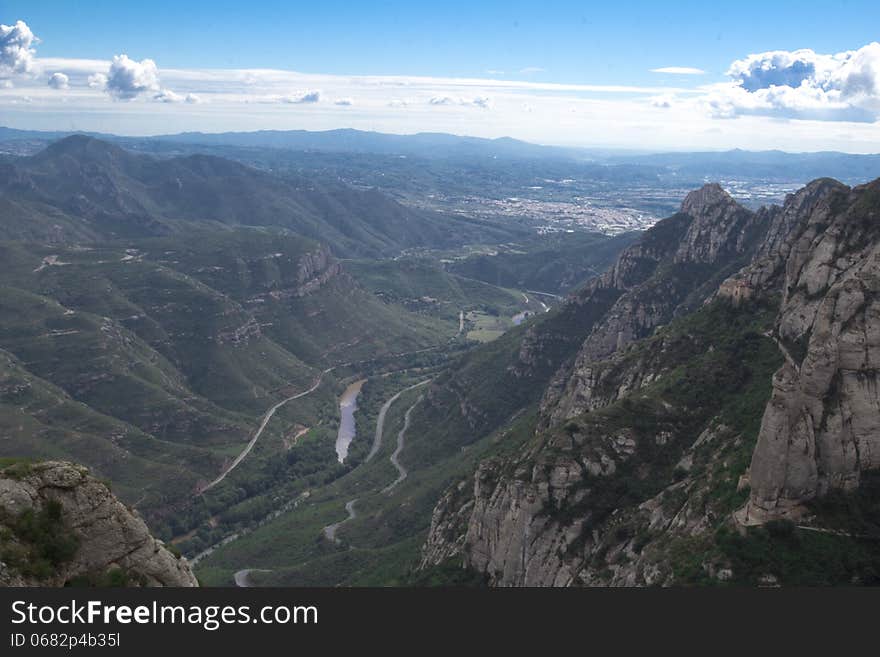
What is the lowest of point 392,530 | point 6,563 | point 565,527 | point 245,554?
point 245,554

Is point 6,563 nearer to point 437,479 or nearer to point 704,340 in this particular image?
point 704,340

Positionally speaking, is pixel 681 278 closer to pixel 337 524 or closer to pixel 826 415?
pixel 337 524

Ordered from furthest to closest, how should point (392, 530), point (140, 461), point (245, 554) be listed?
point (140, 461), point (245, 554), point (392, 530)

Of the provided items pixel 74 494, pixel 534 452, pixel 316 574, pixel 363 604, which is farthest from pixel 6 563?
pixel 316 574

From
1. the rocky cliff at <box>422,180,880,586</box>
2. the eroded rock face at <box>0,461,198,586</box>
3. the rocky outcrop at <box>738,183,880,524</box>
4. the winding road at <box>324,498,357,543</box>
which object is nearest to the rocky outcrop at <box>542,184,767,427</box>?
the rocky cliff at <box>422,180,880,586</box>

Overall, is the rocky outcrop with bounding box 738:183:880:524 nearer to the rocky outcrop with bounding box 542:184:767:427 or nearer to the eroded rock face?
the eroded rock face

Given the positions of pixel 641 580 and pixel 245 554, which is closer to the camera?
pixel 641 580

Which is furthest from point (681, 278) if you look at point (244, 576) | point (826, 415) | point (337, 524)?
point (826, 415)
